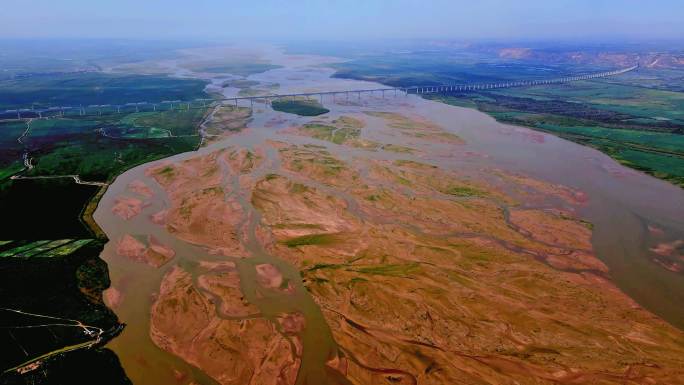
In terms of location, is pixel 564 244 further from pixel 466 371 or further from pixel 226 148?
pixel 226 148

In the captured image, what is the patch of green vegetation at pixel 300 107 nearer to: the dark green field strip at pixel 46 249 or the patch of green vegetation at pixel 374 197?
the patch of green vegetation at pixel 374 197

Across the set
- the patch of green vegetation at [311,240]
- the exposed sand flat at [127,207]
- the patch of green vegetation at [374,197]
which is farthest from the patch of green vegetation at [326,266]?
the exposed sand flat at [127,207]

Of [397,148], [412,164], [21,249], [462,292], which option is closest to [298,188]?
[412,164]

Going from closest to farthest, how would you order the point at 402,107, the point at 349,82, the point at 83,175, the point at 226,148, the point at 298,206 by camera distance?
the point at 298,206, the point at 83,175, the point at 226,148, the point at 402,107, the point at 349,82

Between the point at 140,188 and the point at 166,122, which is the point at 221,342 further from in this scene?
the point at 166,122

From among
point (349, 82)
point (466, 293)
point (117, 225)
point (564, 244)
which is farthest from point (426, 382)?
point (349, 82)

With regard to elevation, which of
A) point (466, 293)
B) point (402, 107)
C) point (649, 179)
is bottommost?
point (466, 293)

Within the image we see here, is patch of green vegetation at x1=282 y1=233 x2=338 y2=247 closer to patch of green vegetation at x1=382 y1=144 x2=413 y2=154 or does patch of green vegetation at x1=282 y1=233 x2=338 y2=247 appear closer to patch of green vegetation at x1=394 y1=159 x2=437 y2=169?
patch of green vegetation at x1=394 y1=159 x2=437 y2=169
